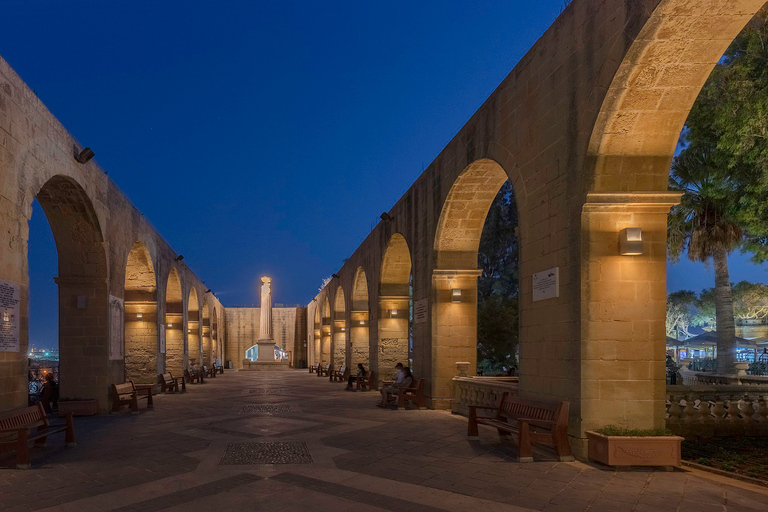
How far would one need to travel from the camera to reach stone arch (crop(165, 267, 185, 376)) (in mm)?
23344

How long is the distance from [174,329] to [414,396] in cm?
1366

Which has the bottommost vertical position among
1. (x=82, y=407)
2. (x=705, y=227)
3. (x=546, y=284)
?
(x=82, y=407)

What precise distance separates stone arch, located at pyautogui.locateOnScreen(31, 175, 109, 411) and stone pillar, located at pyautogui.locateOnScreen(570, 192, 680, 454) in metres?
9.61

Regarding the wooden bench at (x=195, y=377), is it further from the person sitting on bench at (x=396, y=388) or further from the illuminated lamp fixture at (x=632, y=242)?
the illuminated lamp fixture at (x=632, y=242)

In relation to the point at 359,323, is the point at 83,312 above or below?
above

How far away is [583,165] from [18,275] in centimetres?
761

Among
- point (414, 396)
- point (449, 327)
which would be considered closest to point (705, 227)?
point (449, 327)

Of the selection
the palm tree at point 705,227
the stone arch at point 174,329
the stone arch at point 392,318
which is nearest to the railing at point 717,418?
the palm tree at point 705,227

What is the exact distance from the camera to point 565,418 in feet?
23.3

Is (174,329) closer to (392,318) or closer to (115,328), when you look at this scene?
(392,318)

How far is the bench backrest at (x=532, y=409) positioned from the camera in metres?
7.11

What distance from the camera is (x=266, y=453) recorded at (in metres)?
7.77

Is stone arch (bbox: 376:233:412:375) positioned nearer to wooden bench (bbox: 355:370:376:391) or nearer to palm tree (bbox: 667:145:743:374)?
wooden bench (bbox: 355:370:376:391)

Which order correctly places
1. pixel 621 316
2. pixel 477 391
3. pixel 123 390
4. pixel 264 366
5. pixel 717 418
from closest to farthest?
pixel 621 316 → pixel 717 418 → pixel 477 391 → pixel 123 390 → pixel 264 366
